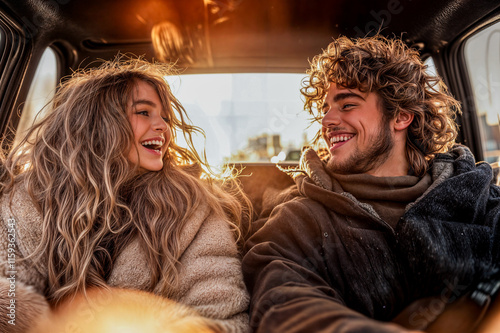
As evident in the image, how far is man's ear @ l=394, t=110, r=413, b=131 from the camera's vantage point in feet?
6.49

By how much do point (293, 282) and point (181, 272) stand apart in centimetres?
43

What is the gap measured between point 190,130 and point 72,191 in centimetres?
67

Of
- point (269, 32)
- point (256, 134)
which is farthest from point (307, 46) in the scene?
point (256, 134)

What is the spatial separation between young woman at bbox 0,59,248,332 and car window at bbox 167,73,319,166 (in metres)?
0.45

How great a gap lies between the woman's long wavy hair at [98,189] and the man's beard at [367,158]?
20.3 inches

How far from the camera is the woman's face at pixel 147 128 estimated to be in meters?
1.72

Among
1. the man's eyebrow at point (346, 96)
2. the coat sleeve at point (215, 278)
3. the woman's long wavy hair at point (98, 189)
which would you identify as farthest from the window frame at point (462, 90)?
the coat sleeve at point (215, 278)

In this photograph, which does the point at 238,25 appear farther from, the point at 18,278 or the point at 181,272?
the point at 18,278

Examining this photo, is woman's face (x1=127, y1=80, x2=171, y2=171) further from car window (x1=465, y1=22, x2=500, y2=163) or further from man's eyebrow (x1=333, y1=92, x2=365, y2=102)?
car window (x1=465, y1=22, x2=500, y2=163)

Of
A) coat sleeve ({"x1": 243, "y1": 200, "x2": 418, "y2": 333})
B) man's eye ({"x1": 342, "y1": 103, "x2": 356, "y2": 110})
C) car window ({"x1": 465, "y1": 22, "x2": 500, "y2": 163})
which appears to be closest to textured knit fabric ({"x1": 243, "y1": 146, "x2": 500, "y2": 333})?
coat sleeve ({"x1": 243, "y1": 200, "x2": 418, "y2": 333})

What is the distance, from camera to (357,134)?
1.88m

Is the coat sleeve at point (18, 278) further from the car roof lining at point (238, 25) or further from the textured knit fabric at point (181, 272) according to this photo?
the car roof lining at point (238, 25)

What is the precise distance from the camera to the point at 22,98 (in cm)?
193

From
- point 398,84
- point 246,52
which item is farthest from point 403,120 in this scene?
point 246,52
